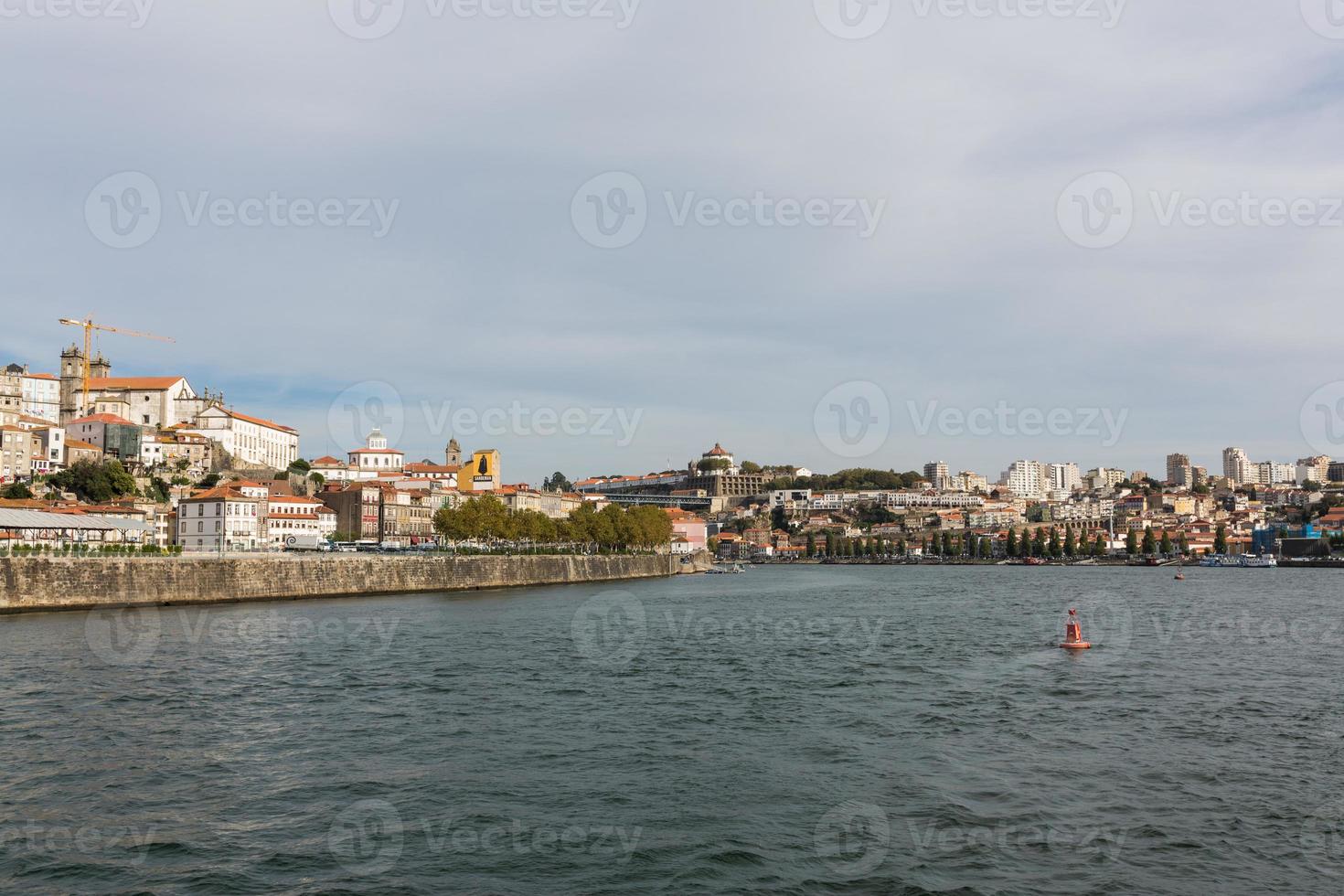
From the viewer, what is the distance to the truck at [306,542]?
77.8 meters

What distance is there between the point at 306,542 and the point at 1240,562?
385 feet

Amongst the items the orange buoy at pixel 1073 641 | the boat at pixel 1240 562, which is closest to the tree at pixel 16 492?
the orange buoy at pixel 1073 641

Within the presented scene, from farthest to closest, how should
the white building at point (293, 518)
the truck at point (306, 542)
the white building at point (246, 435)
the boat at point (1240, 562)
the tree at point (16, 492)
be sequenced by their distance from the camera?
the boat at point (1240, 562) → the white building at point (246, 435) → the white building at point (293, 518) → the truck at point (306, 542) → the tree at point (16, 492)

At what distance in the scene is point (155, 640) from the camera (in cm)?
2944

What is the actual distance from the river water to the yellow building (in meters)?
105

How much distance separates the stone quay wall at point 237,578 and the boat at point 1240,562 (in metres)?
100

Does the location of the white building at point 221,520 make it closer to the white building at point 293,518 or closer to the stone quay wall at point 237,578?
the white building at point 293,518

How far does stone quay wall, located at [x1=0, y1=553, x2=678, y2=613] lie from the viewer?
37312 millimetres

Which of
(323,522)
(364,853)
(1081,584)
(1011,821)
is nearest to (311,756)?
(364,853)

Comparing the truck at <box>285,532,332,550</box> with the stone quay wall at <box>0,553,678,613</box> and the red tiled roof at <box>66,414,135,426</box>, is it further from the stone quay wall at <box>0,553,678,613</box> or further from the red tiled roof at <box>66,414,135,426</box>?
the red tiled roof at <box>66,414,135,426</box>

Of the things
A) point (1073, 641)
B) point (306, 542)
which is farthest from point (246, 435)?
point (1073, 641)

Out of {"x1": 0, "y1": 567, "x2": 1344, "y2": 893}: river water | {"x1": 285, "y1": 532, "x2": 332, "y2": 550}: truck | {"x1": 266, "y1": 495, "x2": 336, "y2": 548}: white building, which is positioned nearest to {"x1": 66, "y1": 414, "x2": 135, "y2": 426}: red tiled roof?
{"x1": 266, "y1": 495, "x2": 336, "y2": 548}: white building

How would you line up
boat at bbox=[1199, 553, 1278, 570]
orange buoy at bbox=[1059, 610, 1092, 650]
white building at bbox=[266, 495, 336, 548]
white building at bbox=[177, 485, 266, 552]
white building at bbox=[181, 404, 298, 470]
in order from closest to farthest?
orange buoy at bbox=[1059, 610, 1092, 650] < white building at bbox=[177, 485, 266, 552] < white building at bbox=[266, 495, 336, 548] < white building at bbox=[181, 404, 298, 470] < boat at bbox=[1199, 553, 1278, 570]

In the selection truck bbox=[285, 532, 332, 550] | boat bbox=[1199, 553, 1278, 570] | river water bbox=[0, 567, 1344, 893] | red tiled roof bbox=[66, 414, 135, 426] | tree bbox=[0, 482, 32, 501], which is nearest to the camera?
river water bbox=[0, 567, 1344, 893]
